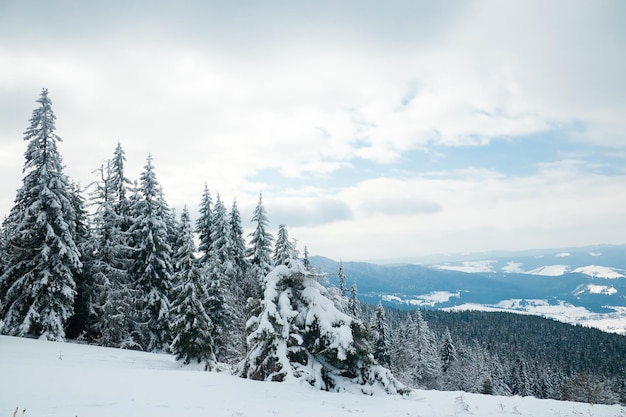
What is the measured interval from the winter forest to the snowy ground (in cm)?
163

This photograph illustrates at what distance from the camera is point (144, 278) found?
29.9m

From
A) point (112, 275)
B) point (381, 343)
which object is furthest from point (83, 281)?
point (381, 343)

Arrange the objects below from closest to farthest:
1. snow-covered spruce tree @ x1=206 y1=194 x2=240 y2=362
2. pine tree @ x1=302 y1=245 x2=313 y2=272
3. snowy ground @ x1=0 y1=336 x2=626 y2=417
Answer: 1. snowy ground @ x1=0 y1=336 x2=626 y2=417
2. pine tree @ x1=302 y1=245 x2=313 y2=272
3. snow-covered spruce tree @ x1=206 y1=194 x2=240 y2=362

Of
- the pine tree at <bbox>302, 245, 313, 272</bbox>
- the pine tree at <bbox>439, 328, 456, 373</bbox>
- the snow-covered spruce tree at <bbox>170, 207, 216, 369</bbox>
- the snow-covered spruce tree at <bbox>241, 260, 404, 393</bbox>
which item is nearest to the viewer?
the snow-covered spruce tree at <bbox>241, 260, 404, 393</bbox>

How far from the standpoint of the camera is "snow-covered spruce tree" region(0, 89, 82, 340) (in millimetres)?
23688

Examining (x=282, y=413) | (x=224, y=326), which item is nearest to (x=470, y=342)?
(x=224, y=326)

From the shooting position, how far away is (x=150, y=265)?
29.5m

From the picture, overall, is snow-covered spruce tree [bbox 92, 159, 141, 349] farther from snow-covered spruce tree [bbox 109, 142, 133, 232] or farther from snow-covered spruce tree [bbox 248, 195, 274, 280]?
snow-covered spruce tree [bbox 248, 195, 274, 280]

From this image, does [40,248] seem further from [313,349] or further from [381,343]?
[381,343]

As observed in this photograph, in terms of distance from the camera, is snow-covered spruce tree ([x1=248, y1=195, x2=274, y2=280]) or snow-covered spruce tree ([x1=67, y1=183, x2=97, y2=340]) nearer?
snow-covered spruce tree ([x1=67, y1=183, x2=97, y2=340])

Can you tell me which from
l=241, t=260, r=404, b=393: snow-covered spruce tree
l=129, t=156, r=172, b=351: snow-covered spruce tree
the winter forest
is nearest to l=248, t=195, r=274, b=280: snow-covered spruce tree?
the winter forest

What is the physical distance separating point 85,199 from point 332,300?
26.3 metres

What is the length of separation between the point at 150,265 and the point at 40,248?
7.54m

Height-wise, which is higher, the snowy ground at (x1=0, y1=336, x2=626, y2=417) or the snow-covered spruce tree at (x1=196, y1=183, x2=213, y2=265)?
the snow-covered spruce tree at (x1=196, y1=183, x2=213, y2=265)
